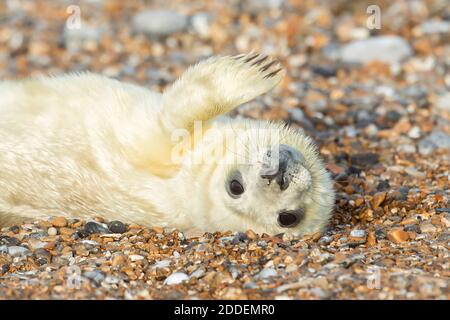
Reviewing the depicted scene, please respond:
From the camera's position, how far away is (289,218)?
4.25 meters

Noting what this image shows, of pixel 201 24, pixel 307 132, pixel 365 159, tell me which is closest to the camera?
pixel 365 159

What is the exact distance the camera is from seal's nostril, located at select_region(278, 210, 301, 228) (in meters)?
4.21

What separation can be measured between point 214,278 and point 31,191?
46.2 inches

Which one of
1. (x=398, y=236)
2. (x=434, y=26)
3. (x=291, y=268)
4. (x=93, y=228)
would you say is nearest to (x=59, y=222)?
(x=93, y=228)

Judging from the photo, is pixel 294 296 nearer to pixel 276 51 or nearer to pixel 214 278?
pixel 214 278

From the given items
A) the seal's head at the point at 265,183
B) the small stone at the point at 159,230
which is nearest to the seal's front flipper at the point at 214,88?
the seal's head at the point at 265,183

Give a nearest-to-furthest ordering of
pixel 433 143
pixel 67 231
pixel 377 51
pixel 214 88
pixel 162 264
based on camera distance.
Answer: pixel 162 264
pixel 67 231
pixel 214 88
pixel 433 143
pixel 377 51

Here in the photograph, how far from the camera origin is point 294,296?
3.61 m

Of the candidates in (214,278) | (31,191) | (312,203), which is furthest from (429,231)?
(31,191)

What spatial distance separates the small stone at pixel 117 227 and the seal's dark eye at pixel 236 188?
62cm

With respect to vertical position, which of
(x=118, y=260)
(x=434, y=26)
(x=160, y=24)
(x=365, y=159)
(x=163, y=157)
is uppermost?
(x=160, y=24)

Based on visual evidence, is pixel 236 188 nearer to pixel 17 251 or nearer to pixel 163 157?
pixel 163 157

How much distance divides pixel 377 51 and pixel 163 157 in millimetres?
3681
